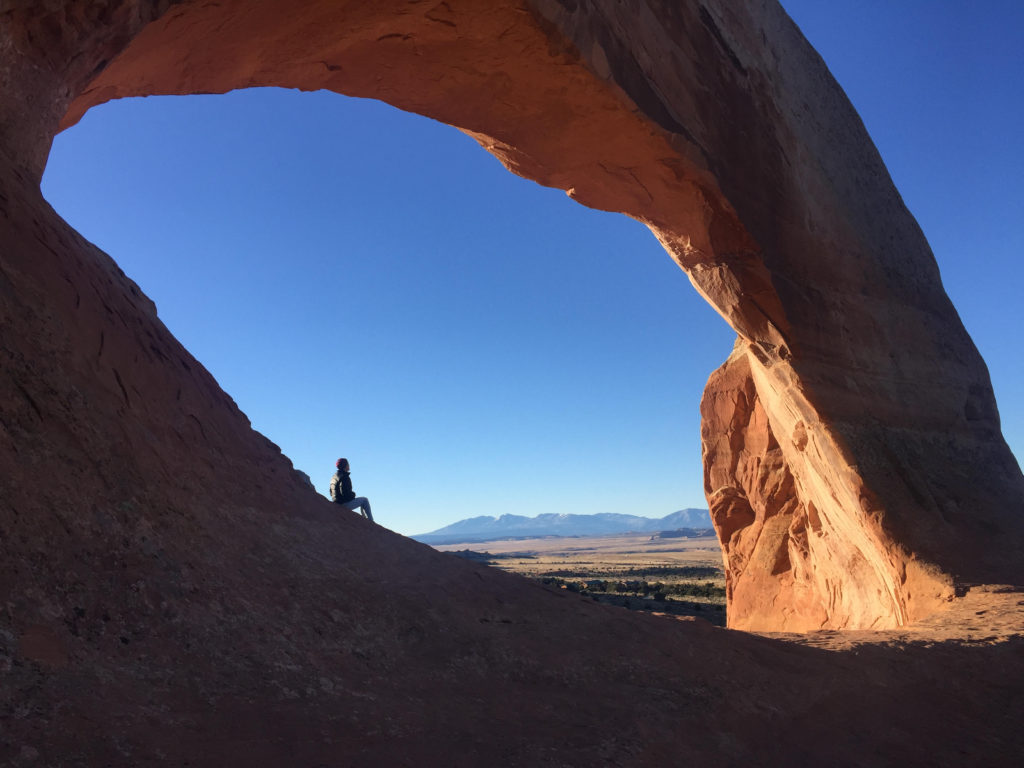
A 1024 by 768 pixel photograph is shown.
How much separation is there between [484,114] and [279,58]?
240cm

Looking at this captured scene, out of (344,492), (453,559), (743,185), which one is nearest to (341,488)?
(344,492)

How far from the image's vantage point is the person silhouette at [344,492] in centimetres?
791

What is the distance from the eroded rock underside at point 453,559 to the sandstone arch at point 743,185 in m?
0.04

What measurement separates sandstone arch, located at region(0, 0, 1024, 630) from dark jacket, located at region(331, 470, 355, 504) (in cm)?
241

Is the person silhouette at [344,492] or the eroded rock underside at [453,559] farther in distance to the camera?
the person silhouette at [344,492]

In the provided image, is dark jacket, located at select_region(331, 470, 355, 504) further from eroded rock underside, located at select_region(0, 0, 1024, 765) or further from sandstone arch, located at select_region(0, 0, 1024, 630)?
sandstone arch, located at select_region(0, 0, 1024, 630)

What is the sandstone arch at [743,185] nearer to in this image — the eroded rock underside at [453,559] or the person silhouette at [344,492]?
the eroded rock underside at [453,559]

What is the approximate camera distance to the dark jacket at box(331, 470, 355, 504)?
7.95 meters

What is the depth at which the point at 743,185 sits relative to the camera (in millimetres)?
9547

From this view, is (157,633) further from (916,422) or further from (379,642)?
(916,422)

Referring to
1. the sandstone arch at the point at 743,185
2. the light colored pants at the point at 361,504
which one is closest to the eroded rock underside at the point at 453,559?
the sandstone arch at the point at 743,185

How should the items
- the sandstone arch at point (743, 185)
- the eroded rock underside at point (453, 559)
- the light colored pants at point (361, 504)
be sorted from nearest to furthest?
the eroded rock underside at point (453, 559), the sandstone arch at point (743, 185), the light colored pants at point (361, 504)

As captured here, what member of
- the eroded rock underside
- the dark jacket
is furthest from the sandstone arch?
the dark jacket

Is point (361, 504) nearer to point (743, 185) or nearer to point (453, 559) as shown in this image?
point (453, 559)
